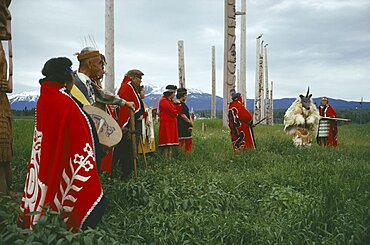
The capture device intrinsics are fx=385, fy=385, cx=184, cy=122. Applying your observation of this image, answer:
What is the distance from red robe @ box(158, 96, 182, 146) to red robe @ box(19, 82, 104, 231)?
5159mm

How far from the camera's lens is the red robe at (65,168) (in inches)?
126

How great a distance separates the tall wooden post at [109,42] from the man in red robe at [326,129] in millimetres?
6468

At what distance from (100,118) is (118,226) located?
115 cm

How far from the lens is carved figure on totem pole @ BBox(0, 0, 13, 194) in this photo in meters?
3.83

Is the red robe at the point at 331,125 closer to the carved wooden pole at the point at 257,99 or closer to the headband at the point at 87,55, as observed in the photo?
the headband at the point at 87,55

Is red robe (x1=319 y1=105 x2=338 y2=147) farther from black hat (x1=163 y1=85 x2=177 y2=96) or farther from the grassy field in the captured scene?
black hat (x1=163 y1=85 x2=177 y2=96)

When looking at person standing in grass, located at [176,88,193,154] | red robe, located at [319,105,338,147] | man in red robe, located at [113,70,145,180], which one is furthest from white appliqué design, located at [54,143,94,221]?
red robe, located at [319,105,338,147]

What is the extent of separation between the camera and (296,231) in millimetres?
3611

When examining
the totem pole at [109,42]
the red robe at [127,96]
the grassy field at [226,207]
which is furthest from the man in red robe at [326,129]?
the red robe at [127,96]

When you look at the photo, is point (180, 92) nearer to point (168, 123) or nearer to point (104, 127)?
point (168, 123)

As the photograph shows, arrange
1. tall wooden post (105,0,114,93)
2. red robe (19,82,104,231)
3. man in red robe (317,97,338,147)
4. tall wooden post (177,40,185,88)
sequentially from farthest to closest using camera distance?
tall wooden post (177,40,185,88) < man in red robe (317,97,338,147) < tall wooden post (105,0,114,93) < red robe (19,82,104,231)

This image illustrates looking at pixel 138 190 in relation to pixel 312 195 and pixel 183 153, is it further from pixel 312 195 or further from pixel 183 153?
pixel 183 153

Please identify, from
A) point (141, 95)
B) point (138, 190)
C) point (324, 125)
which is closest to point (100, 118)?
point (138, 190)

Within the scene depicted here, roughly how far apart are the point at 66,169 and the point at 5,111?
1217 mm
